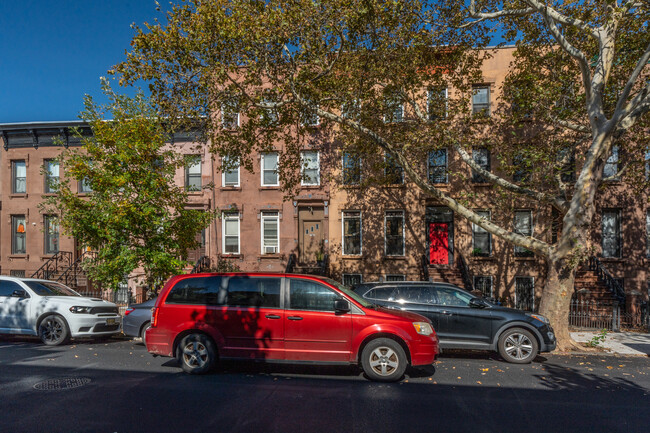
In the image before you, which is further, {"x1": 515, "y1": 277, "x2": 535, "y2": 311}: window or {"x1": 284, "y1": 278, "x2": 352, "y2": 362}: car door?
{"x1": 515, "y1": 277, "x2": 535, "y2": 311}: window

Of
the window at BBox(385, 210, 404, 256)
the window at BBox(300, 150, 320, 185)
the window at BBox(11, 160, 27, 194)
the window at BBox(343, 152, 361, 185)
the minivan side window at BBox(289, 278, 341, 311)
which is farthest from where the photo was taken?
the window at BBox(11, 160, 27, 194)

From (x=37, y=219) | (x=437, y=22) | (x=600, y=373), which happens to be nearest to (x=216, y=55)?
(x=437, y=22)

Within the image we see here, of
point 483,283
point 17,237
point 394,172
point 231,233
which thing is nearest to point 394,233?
point 394,172

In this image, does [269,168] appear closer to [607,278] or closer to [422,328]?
[422,328]

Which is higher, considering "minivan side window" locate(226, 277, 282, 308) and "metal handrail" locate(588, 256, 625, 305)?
"minivan side window" locate(226, 277, 282, 308)

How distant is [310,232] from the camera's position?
63.7 ft

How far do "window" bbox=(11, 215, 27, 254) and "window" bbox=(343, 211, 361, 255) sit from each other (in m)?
16.5

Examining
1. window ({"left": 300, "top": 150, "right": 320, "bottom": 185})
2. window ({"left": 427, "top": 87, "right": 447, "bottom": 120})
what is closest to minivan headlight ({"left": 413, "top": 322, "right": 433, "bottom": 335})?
window ({"left": 427, "top": 87, "right": 447, "bottom": 120})

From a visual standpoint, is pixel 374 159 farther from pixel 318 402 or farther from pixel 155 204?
pixel 318 402

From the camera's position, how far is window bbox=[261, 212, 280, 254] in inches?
763

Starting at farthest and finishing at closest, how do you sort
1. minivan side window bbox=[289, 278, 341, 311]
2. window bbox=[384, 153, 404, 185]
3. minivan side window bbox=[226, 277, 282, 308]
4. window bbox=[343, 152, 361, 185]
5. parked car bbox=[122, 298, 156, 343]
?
window bbox=[343, 152, 361, 185]
window bbox=[384, 153, 404, 185]
parked car bbox=[122, 298, 156, 343]
minivan side window bbox=[226, 277, 282, 308]
minivan side window bbox=[289, 278, 341, 311]

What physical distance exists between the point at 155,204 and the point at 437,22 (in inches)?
382

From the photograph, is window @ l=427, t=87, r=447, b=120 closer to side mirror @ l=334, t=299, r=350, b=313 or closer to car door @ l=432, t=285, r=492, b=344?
car door @ l=432, t=285, r=492, b=344

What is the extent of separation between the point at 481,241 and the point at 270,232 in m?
9.70
